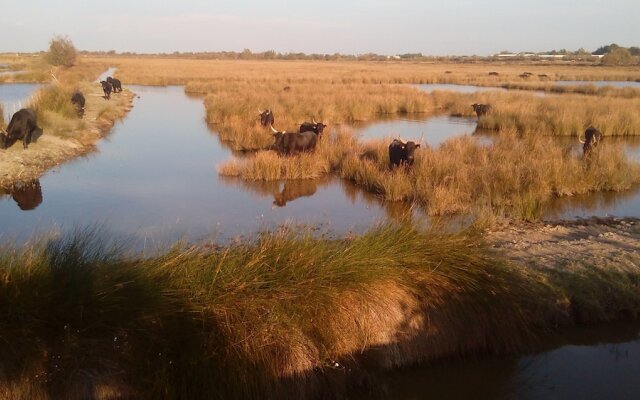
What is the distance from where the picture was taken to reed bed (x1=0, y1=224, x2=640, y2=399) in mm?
3971

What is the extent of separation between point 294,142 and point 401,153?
3643 mm

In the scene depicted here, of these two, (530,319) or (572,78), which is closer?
(530,319)

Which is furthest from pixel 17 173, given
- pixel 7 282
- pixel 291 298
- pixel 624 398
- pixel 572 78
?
pixel 572 78

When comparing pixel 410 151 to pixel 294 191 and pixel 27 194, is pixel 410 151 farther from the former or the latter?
pixel 27 194

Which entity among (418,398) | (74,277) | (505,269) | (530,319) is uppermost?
→ (74,277)

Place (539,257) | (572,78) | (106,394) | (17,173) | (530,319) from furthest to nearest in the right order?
(572,78), (17,173), (539,257), (530,319), (106,394)

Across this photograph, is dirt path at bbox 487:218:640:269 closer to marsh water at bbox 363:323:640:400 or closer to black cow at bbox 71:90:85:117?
marsh water at bbox 363:323:640:400

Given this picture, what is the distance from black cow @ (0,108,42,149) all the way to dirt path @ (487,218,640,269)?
13.2m

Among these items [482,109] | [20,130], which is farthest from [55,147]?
[482,109]

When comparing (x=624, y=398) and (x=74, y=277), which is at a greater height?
(x=74, y=277)

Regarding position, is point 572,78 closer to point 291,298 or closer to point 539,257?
point 539,257

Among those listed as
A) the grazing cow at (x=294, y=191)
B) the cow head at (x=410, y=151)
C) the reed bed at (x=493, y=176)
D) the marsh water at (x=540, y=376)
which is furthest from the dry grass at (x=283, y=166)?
the marsh water at (x=540, y=376)

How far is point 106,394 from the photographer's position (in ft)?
13.0

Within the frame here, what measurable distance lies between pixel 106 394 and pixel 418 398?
283 centimetres
